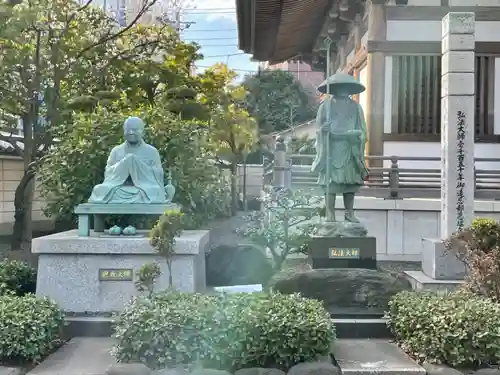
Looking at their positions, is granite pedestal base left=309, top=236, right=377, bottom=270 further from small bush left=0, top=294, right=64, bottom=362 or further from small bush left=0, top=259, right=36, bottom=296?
small bush left=0, top=259, right=36, bottom=296

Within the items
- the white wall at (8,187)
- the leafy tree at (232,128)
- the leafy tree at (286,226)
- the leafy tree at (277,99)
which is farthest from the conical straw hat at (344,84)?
the leafy tree at (277,99)

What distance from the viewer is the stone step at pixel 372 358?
5.15 metres

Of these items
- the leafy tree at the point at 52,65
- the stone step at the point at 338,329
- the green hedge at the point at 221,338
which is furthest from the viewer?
the leafy tree at the point at 52,65

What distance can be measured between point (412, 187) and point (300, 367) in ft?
29.2

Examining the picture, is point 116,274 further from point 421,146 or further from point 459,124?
point 421,146

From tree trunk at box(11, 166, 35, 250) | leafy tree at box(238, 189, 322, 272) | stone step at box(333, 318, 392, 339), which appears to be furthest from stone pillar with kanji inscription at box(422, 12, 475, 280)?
tree trunk at box(11, 166, 35, 250)

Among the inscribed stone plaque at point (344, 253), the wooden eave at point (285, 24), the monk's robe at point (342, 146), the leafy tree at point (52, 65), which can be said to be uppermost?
the wooden eave at point (285, 24)

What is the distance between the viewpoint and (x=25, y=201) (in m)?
13.7

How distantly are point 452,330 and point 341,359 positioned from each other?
1031 mm

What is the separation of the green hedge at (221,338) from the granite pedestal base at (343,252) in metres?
2.60

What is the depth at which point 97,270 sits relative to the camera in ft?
22.4

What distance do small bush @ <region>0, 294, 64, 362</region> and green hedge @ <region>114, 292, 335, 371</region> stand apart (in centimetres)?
77

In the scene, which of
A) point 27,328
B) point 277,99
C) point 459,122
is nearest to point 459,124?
point 459,122

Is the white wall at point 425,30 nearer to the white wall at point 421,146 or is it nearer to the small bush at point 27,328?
the white wall at point 421,146
